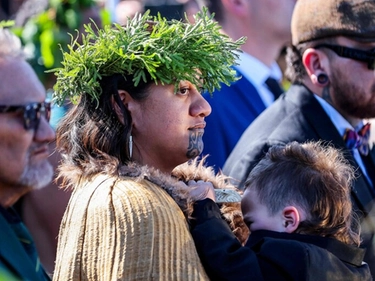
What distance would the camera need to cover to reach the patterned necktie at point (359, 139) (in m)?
4.78

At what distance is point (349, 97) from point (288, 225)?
65.2 inches

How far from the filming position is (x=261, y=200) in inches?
134

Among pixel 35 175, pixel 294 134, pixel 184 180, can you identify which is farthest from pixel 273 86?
pixel 35 175

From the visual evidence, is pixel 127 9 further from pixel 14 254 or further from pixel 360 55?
pixel 14 254

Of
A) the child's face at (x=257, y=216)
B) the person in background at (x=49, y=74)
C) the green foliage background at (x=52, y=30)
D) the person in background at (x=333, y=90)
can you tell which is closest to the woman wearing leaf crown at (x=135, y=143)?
the child's face at (x=257, y=216)

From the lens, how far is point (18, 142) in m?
2.95

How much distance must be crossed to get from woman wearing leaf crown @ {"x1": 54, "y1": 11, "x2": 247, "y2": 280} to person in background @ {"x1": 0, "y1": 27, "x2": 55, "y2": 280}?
0.83ft

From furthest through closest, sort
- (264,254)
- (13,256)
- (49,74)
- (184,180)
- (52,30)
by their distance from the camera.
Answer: (52,30) → (49,74) → (184,180) → (264,254) → (13,256)

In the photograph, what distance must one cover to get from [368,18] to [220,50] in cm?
160

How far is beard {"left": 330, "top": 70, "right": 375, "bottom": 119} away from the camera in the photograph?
481 cm

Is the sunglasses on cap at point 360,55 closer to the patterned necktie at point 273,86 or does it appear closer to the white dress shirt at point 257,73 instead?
the white dress shirt at point 257,73

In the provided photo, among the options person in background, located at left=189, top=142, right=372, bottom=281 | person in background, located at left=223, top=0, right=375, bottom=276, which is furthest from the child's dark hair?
person in background, located at left=223, top=0, right=375, bottom=276

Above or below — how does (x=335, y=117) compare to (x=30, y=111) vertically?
below

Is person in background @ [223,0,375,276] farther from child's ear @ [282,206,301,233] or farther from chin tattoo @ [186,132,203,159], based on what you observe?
child's ear @ [282,206,301,233]
